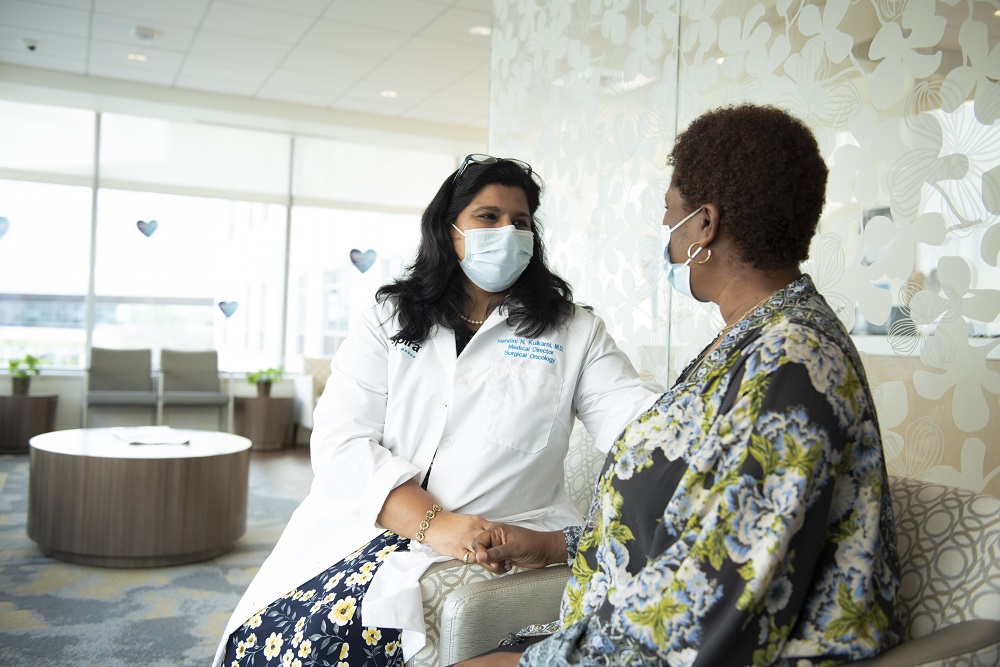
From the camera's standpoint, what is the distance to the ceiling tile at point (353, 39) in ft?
20.0

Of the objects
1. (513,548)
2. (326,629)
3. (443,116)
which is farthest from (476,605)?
(443,116)

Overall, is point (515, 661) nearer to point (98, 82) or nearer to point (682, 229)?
point (682, 229)

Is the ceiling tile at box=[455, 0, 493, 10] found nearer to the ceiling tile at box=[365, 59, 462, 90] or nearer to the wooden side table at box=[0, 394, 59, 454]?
the ceiling tile at box=[365, 59, 462, 90]

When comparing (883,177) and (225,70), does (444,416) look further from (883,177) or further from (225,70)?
(225,70)

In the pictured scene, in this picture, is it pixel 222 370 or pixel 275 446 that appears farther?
pixel 222 370

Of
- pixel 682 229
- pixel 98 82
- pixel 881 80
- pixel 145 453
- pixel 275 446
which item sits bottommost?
pixel 275 446

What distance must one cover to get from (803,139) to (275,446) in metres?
7.46

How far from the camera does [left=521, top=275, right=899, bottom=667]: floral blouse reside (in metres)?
1.00

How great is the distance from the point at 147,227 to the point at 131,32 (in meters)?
2.55

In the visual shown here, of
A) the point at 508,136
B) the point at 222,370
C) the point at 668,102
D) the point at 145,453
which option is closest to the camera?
the point at 668,102

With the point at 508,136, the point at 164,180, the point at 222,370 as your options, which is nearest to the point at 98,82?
the point at 164,180

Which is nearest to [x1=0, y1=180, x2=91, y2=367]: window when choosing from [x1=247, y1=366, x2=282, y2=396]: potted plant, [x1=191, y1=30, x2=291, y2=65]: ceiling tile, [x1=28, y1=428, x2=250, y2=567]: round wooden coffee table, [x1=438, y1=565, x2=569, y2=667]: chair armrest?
[x1=247, y1=366, x2=282, y2=396]: potted plant

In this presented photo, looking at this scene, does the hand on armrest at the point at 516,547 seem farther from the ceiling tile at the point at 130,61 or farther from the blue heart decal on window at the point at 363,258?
the blue heart decal on window at the point at 363,258

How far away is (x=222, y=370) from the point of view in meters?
8.67
